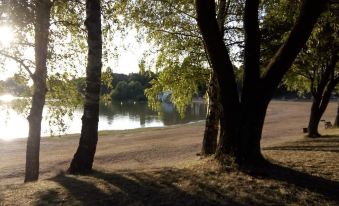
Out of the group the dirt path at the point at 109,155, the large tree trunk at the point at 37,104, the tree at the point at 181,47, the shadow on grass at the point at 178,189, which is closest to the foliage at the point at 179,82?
the tree at the point at 181,47

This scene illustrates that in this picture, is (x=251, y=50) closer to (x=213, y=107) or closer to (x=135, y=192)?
(x=135, y=192)

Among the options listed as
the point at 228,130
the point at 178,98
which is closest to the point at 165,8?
the point at 178,98

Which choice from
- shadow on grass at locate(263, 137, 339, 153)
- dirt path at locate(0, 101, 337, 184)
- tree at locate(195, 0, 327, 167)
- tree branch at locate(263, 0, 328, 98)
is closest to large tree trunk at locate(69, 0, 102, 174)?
tree at locate(195, 0, 327, 167)

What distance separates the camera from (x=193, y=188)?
28.7ft

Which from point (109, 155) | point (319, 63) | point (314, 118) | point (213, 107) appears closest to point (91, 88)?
point (213, 107)

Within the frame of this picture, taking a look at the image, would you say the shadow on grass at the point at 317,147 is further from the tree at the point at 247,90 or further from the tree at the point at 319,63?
the tree at the point at 247,90

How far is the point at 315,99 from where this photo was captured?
81.1 feet

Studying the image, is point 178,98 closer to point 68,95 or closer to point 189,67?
point 189,67

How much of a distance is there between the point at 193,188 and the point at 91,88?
4304 millimetres

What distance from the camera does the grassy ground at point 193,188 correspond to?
8.12 meters

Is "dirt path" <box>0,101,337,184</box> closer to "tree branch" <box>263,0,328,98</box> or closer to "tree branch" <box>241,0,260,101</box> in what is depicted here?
"tree branch" <box>241,0,260,101</box>

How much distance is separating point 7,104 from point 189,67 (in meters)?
7.56

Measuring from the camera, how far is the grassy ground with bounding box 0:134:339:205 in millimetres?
8117

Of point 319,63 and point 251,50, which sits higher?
point 319,63
